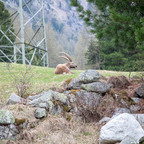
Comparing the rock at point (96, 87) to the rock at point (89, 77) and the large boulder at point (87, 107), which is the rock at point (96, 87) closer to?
the rock at point (89, 77)

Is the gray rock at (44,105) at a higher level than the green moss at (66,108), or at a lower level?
higher

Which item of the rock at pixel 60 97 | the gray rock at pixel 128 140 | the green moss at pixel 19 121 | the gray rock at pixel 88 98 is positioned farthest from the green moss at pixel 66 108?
the gray rock at pixel 128 140

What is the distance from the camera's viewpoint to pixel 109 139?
135 inches

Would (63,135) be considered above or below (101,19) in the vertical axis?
below

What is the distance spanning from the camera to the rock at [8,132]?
377cm

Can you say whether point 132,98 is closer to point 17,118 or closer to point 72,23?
point 17,118

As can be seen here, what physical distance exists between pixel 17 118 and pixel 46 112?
0.79m

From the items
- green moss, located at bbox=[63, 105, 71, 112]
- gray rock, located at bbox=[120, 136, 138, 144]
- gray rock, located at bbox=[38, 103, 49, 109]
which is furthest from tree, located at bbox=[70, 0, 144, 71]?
gray rock, located at bbox=[38, 103, 49, 109]

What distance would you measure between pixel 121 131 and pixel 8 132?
2.36 meters

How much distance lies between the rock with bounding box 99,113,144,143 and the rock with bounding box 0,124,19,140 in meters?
1.89

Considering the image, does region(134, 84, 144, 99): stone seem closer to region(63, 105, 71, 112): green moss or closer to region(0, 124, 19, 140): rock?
region(63, 105, 71, 112): green moss

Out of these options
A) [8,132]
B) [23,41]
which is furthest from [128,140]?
[23,41]

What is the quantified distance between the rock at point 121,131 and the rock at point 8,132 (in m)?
1.89

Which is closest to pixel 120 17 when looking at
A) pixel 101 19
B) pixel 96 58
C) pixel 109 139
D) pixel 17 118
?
pixel 101 19
